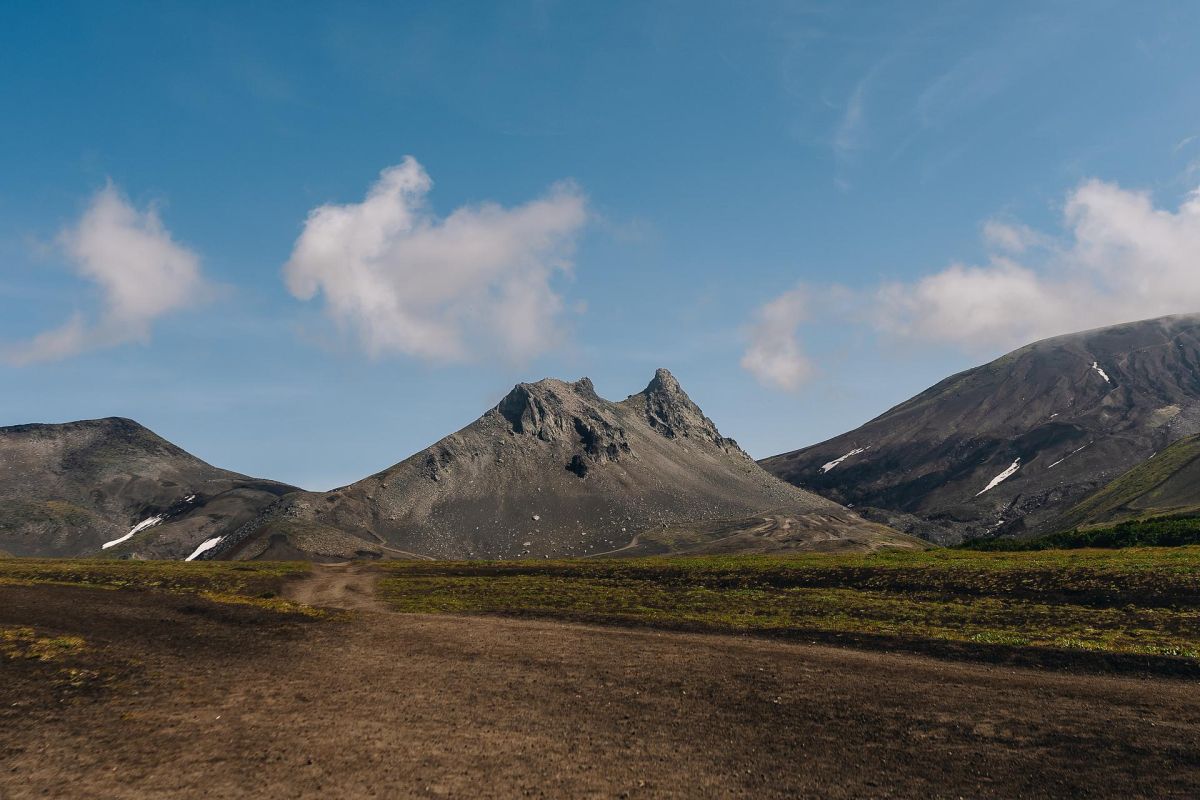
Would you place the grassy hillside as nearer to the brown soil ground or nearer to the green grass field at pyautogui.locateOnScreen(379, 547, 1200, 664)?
the green grass field at pyautogui.locateOnScreen(379, 547, 1200, 664)

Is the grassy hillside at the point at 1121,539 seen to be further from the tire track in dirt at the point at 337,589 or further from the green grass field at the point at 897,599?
the tire track in dirt at the point at 337,589

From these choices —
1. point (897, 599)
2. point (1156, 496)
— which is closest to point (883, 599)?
point (897, 599)

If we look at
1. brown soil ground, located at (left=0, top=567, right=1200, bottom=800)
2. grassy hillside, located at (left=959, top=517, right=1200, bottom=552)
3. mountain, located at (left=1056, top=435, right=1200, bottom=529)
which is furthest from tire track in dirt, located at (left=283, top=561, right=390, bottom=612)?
mountain, located at (left=1056, top=435, right=1200, bottom=529)

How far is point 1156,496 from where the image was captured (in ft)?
564

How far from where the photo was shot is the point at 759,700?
93.7 ft

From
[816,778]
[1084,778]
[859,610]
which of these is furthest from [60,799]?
[859,610]

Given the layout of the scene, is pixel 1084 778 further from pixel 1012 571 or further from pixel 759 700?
pixel 1012 571

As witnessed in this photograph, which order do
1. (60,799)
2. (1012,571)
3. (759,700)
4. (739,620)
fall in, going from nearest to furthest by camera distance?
(60,799) → (759,700) → (739,620) → (1012,571)

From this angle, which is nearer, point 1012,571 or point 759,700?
point 759,700

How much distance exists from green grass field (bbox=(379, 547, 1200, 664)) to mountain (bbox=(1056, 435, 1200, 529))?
344 feet

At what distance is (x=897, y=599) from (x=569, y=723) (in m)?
32.4

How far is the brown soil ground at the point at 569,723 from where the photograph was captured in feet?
68.2

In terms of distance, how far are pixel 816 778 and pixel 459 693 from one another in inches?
577

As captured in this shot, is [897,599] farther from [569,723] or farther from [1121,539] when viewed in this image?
[1121,539]
